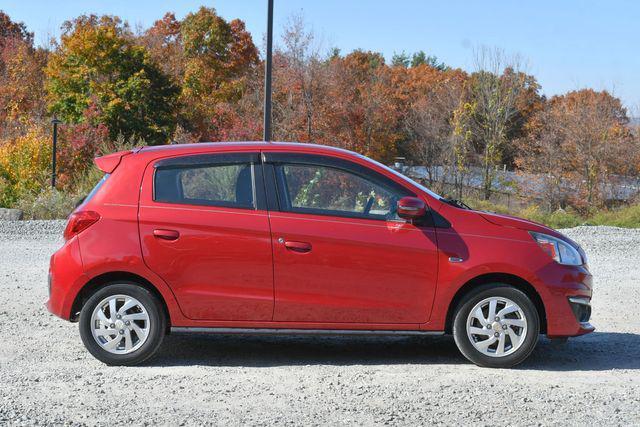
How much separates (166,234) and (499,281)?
2557 mm

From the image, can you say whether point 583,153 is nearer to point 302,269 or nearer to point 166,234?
point 302,269

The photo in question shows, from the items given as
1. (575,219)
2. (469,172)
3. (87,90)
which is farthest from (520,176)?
(87,90)

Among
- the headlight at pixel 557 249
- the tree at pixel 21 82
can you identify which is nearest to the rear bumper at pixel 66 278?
the headlight at pixel 557 249

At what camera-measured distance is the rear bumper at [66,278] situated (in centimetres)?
655

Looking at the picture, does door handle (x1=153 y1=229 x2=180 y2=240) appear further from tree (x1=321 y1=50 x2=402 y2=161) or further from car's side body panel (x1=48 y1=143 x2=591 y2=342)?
tree (x1=321 y1=50 x2=402 y2=161)

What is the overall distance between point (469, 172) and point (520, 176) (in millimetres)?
2135

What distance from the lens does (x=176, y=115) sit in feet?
137

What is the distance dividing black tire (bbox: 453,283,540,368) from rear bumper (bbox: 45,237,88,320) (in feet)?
9.37

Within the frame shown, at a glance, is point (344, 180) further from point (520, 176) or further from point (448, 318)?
point (520, 176)

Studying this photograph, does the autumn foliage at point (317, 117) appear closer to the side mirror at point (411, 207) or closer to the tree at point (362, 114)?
the tree at point (362, 114)

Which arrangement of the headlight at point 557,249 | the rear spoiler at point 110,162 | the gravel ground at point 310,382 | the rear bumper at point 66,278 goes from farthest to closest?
the rear spoiler at point 110,162
the headlight at point 557,249
the rear bumper at point 66,278
the gravel ground at point 310,382

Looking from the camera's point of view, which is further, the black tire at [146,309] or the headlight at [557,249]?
the headlight at [557,249]

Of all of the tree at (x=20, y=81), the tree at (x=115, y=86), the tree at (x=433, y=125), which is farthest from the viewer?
the tree at (x=20, y=81)

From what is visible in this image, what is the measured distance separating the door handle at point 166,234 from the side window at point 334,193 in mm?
869
